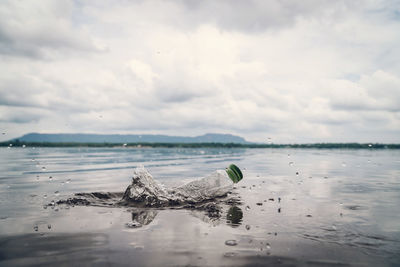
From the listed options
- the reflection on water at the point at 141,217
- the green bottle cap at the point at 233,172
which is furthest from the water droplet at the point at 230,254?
the green bottle cap at the point at 233,172

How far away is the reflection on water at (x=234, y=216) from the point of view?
8539 mm

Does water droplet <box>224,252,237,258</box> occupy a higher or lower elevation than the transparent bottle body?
lower

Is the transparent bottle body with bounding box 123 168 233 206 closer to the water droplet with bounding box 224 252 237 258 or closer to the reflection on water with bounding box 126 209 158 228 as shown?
the reflection on water with bounding box 126 209 158 228

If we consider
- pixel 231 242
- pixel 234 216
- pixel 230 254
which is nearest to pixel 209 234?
pixel 231 242

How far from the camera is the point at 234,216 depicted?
9.43 metres

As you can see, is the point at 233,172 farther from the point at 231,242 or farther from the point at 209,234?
the point at 231,242

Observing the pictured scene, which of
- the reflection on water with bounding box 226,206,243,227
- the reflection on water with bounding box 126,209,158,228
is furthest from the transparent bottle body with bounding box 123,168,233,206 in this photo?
the reflection on water with bounding box 226,206,243,227

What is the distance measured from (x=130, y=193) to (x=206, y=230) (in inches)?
202

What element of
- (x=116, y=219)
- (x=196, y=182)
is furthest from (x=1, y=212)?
(x=196, y=182)

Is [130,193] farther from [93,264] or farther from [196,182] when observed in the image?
[93,264]

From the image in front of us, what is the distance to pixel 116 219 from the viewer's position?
8.99m

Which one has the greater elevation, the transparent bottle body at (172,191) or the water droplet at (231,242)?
the transparent bottle body at (172,191)

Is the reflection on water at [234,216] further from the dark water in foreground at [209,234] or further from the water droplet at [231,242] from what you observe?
the water droplet at [231,242]

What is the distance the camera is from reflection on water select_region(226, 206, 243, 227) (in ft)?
28.0
